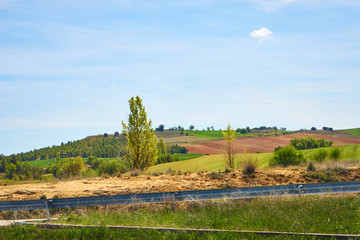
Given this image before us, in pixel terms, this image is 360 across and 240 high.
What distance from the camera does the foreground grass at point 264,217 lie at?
855cm

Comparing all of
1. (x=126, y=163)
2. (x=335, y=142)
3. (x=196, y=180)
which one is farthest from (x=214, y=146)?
(x=196, y=180)

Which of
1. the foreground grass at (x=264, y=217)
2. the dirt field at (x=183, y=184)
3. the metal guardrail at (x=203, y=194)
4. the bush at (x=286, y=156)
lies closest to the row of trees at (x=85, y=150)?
the bush at (x=286, y=156)

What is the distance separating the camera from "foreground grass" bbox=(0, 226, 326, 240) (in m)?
8.13

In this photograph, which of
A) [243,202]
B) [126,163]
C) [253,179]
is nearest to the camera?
[243,202]

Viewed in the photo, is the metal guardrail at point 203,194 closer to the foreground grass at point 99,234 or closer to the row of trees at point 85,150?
the foreground grass at point 99,234

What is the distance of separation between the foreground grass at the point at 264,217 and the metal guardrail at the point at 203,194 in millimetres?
341

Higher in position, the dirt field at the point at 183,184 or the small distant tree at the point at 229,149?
the small distant tree at the point at 229,149

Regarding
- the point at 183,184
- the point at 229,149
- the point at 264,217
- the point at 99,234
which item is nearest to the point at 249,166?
the point at 183,184

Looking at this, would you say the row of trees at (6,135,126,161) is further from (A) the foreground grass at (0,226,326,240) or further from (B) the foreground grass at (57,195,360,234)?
(A) the foreground grass at (0,226,326,240)

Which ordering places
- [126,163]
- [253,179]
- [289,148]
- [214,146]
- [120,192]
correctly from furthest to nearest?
1. [214,146]
2. [289,148]
3. [126,163]
4. [253,179]
5. [120,192]

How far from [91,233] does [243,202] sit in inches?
230

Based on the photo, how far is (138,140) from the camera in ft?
97.1

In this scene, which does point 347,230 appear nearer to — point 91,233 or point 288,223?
point 288,223

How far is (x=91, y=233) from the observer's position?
30.3 feet
